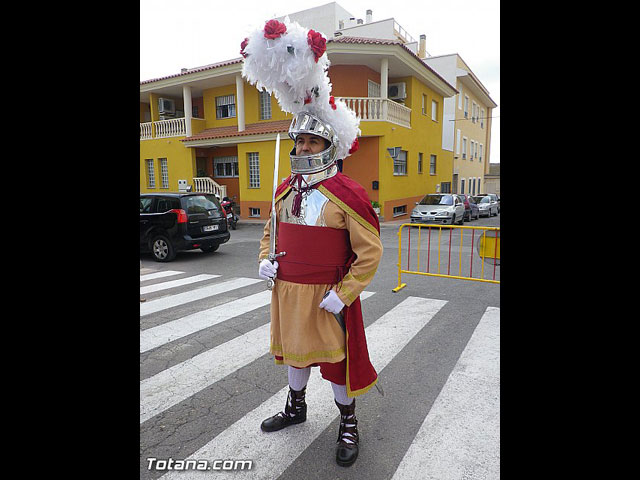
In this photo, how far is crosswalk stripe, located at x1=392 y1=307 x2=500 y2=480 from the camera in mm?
2342

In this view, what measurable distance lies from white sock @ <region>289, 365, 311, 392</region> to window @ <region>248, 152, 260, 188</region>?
1698 cm

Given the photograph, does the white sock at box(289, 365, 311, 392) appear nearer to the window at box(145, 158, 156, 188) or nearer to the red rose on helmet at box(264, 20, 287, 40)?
the red rose on helmet at box(264, 20, 287, 40)

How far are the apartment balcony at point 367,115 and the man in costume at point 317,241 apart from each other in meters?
12.8

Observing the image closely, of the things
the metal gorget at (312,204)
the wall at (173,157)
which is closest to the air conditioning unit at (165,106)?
the wall at (173,157)

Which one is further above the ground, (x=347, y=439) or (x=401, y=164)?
(x=401, y=164)

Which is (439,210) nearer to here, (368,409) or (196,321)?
(196,321)

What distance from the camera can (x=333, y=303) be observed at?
7.50ft

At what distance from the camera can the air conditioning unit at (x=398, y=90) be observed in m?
20.0

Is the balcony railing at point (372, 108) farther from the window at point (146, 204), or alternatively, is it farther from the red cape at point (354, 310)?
the red cape at point (354, 310)

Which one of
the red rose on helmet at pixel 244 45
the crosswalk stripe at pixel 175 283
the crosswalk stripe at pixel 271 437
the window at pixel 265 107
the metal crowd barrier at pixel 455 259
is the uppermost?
the window at pixel 265 107

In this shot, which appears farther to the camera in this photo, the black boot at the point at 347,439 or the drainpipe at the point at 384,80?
the drainpipe at the point at 384,80

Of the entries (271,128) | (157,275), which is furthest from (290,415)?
(271,128)

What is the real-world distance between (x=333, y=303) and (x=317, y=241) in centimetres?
39
